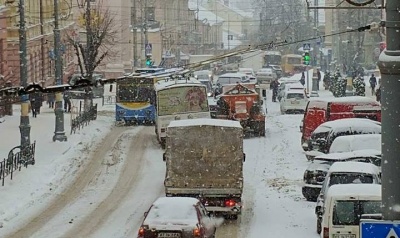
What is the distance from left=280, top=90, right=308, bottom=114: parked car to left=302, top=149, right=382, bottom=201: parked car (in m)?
28.4

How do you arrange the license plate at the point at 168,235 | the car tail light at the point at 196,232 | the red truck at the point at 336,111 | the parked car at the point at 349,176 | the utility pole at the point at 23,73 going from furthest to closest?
the red truck at the point at 336,111, the utility pole at the point at 23,73, the parked car at the point at 349,176, the car tail light at the point at 196,232, the license plate at the point at 168,235

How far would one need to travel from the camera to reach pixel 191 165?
947 inches

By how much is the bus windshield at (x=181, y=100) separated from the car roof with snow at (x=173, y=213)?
758 inches

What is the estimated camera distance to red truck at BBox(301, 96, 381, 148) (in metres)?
36.1

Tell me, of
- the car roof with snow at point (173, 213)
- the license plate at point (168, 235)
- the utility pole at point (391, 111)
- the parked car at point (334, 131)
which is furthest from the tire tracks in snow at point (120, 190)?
the utility pole at point (391, 111)

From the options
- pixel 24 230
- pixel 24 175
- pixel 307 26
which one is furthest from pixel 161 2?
pixel 24 230

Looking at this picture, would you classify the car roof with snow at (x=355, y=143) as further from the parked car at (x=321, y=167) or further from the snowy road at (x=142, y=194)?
the parked car at (x=321, y=167)

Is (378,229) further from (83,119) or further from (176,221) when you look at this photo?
(83,119)

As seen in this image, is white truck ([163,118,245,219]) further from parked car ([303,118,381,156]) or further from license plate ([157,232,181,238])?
parked car ([303,118,381,156])

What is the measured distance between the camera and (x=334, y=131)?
31.7 metres

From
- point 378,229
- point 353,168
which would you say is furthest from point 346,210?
point 378,229

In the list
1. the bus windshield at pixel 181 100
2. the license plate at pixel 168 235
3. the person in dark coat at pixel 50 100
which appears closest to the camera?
the license plate at pixel 168 235

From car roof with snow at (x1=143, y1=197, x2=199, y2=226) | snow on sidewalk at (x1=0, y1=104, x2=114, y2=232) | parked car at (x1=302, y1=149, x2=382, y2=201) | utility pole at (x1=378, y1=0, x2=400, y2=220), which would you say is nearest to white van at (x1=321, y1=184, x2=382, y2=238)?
car roof with snow at (x1=143, y1=197, x2=199, y2=226)

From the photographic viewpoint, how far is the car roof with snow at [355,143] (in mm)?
28766
